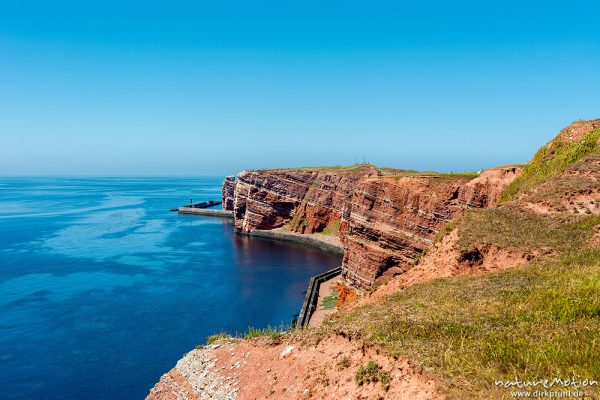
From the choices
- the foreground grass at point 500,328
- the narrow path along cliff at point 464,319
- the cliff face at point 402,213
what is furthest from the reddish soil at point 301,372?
the cliff face at point 402,213

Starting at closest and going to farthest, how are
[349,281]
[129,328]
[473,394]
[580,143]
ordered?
[473,394], [580,143], [129,328], [349,281]

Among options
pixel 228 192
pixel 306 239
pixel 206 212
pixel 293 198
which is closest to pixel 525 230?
pixel 306 239

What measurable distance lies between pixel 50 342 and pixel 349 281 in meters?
33.5

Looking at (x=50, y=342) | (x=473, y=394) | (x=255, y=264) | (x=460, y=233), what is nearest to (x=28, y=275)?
(x=50, y=342)

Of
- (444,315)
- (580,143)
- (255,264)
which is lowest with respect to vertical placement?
(255,264)

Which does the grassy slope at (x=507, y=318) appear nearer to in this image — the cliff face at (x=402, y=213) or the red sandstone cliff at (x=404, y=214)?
the red sandstone cliff at (x=404, y=214)

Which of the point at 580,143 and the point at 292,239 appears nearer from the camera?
the point at 580,143

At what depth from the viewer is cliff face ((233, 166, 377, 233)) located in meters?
98.4

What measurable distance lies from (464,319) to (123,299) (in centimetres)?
5180

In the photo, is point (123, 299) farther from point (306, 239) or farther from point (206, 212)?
point (206, 212)

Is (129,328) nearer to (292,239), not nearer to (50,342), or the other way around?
(50,342)

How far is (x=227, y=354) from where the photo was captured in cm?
1598

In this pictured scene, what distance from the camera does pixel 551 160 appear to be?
35.4 metres

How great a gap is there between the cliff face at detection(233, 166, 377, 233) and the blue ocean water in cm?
873
